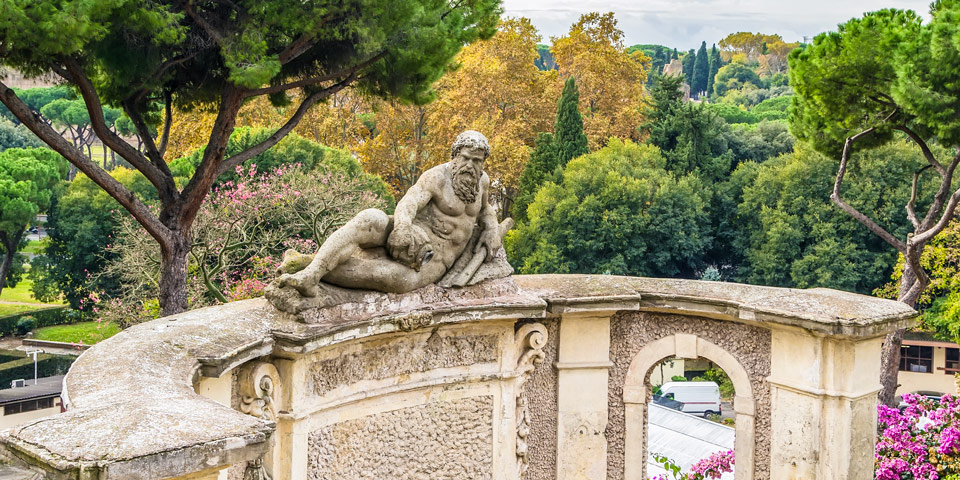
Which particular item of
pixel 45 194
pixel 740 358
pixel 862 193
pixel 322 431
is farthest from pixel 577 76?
pixel 322 431

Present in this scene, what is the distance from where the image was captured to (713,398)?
104 feet

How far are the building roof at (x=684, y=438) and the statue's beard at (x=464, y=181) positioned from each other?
10.4 metres

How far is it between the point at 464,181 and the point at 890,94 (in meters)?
13.0

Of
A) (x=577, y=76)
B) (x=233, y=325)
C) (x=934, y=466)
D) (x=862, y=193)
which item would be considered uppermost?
(x=577, y=76)

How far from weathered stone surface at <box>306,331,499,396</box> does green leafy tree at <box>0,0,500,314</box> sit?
221 inches

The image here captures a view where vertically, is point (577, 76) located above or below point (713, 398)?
above

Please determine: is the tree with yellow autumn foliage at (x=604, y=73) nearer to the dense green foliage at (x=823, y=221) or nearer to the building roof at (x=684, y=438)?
the dense green foliage at (x=823, y=221)

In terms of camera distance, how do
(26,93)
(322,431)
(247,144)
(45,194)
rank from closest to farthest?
(322,431), (247,144), (45,194), (26,93)

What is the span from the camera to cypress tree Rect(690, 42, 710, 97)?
111375 mm

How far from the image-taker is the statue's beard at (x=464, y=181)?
8.46 metres

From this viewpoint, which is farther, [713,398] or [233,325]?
[713,398]

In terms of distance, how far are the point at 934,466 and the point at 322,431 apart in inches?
303

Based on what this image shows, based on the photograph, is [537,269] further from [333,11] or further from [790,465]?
[790,465]

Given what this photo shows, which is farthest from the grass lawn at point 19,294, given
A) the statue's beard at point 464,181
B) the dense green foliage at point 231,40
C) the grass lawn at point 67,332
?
the statue's beard at point 464,181
